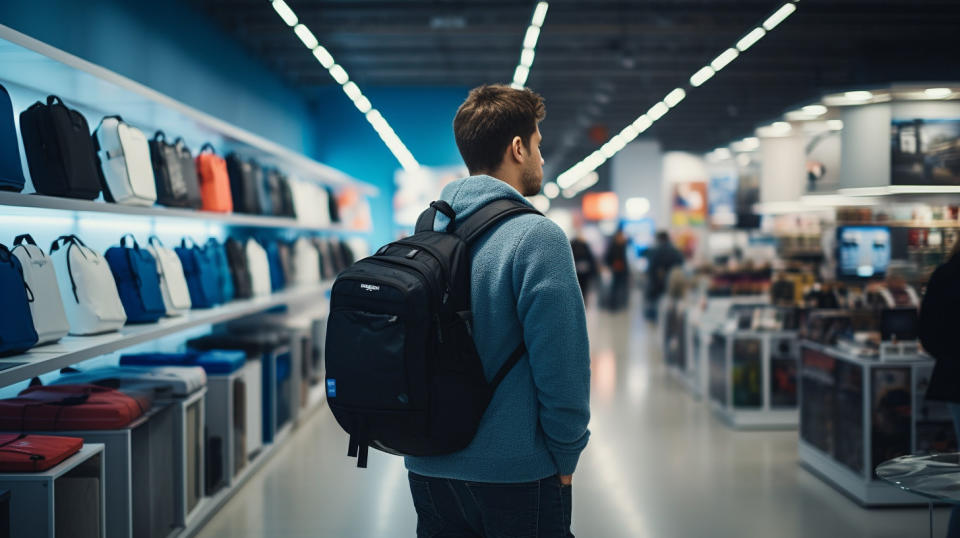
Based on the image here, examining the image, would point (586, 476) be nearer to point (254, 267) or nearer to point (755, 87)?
point (254, 267)

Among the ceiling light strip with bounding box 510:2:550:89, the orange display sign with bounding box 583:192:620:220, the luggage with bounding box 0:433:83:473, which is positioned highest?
the ceiling light strip with bounding box 510:2:550:89

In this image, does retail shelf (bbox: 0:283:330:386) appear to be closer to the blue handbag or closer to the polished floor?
the blue handbag

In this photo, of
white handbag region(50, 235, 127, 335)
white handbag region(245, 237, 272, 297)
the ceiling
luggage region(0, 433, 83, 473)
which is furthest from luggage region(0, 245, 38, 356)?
the ceiling

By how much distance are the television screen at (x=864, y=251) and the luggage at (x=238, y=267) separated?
473 cm

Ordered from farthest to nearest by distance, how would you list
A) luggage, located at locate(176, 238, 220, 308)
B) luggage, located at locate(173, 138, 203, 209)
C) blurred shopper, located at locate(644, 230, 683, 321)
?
blurred shopper, located at locate(644, 230, 683, 321) < luggage, located at locate(176, 238, 220, 308) < luggage, located at locate(173, 138, 203, 209)

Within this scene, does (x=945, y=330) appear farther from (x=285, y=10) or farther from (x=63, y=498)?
(x=285, y=10)

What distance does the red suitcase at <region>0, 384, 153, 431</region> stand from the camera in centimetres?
323

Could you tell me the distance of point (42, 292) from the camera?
3.21 m

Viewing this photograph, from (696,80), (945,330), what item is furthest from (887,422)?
(696,80)

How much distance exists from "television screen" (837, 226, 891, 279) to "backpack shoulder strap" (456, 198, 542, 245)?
19.3 ft

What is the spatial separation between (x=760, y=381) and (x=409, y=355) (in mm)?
5955

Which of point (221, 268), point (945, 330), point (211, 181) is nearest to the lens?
point (945, 330)

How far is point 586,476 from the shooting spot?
5492 mm

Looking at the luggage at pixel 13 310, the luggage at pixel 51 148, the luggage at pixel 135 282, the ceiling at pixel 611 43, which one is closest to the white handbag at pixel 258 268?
the luggage at pixel 135 282
